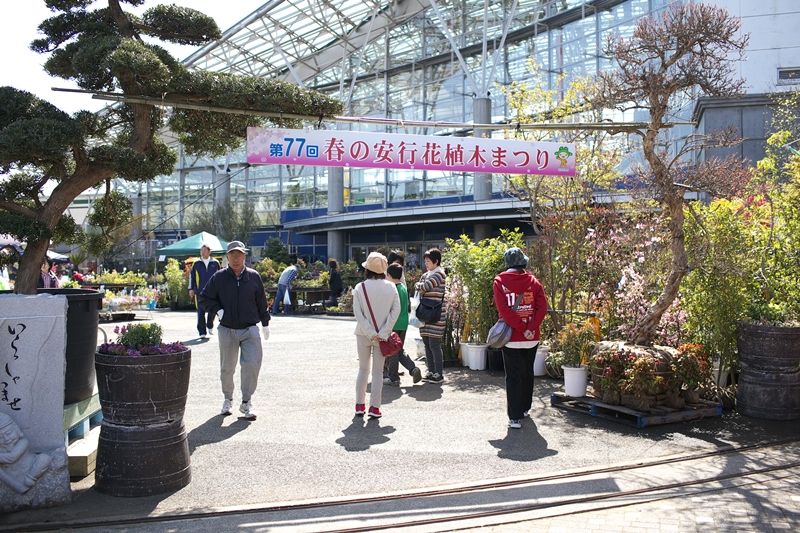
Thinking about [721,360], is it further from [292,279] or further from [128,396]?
[292,279]

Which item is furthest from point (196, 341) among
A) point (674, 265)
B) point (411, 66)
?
point (411, 66)

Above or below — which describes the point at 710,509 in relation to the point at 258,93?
below

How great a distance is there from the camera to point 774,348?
7043 millimetres

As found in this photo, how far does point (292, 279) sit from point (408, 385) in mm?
13058

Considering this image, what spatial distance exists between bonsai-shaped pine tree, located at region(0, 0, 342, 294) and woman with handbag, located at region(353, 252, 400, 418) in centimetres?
181

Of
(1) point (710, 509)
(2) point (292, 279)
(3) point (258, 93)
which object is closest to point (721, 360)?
(1) point (710, 509)

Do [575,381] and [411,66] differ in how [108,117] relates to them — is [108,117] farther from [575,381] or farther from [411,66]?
[411,66]

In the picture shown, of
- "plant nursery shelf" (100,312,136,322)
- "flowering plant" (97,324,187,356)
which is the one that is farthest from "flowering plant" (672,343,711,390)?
"plant nursery shelf" (100,312,136,322)

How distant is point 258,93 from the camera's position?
636cm

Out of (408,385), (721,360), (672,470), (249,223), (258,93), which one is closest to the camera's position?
(672,470)

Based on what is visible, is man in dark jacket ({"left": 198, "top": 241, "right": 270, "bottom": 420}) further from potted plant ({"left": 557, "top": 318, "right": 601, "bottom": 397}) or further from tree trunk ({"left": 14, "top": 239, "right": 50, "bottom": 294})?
potted plant ({"left": 557, "top": 318, "right": 601, "bottom": 397})

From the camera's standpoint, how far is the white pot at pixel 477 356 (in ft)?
33.0

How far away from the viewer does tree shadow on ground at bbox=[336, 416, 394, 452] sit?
6.05 metres

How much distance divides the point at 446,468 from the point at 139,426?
2323 millimetres
